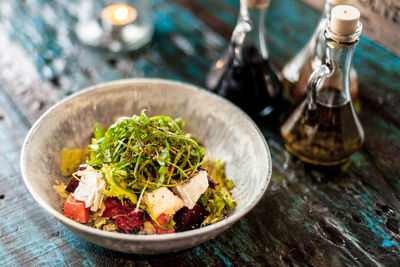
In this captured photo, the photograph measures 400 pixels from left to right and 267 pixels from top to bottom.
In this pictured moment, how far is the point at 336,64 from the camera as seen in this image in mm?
1139

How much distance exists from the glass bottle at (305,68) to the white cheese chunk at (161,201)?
22.3 inches

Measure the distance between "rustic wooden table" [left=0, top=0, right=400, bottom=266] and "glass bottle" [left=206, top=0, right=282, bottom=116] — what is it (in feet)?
0.30

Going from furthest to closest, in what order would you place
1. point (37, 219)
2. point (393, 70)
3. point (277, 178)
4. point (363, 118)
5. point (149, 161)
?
point (393, 70), point (363, 118), point (277, 178), point (37, 219), point (149, 161)

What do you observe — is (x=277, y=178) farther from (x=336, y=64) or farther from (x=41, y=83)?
(x=41, y=83)

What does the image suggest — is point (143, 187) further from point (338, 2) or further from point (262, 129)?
point (338, 2)

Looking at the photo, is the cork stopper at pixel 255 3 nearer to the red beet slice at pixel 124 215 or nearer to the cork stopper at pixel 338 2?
the cork stopper at pixel 338 2

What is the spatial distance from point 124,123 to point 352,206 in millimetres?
672

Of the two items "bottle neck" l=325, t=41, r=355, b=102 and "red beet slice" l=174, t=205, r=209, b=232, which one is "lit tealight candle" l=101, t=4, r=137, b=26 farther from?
"red beet slice" l=174, t=205, r=209, b=232

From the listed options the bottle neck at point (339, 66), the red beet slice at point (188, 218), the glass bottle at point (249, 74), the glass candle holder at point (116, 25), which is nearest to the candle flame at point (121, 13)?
the glass candle holder at point (116, 25)

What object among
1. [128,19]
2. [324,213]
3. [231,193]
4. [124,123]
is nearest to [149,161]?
[124,123]

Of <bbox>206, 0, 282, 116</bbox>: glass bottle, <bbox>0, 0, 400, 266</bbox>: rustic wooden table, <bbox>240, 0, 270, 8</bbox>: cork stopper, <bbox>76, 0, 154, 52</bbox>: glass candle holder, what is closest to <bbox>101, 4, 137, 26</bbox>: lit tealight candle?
<bbox>76, 0, 154, 52</bbox>: glass candle holder

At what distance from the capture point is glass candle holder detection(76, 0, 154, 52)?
1778mm

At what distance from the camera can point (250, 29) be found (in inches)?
52.1

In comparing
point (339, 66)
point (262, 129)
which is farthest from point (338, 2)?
point (262, 129)
